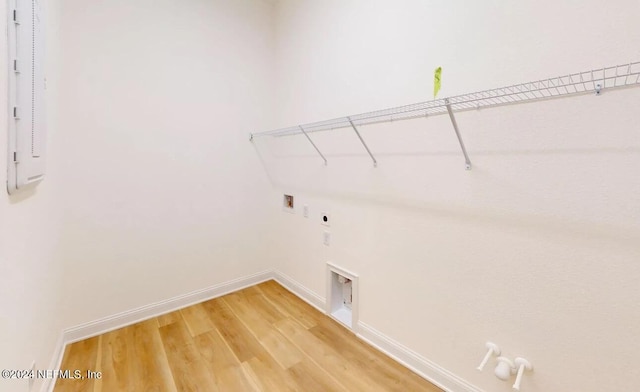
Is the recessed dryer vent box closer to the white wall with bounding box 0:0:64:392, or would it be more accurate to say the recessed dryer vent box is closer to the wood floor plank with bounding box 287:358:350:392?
the wood floor plank with bounding box 287:358:350:392

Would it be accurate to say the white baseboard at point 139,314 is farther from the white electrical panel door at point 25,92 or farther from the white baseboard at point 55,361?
the white electrical panel door at point 25,92

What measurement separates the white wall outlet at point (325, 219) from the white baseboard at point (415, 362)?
81 cm

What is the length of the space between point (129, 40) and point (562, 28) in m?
2.71

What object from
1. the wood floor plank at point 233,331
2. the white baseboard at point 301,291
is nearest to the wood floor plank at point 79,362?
the wood floor plank at point 233,331

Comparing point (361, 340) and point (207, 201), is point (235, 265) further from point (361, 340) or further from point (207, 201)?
point (361, 340)

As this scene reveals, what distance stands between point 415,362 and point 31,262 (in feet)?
7.03

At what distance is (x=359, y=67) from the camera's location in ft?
6.27

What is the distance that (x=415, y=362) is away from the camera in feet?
5.47

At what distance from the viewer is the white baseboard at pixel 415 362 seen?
148 centimetres

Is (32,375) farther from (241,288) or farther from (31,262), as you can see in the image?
(241,288)

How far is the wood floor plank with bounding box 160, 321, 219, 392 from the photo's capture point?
5.22 ft

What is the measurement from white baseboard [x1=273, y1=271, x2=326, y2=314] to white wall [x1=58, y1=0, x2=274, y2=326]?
33 cm

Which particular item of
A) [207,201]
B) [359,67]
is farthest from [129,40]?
[359,67]

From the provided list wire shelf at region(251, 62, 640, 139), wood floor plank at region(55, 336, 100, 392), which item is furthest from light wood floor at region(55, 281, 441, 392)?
wire shelf at region(251, 62, 640, 139)
